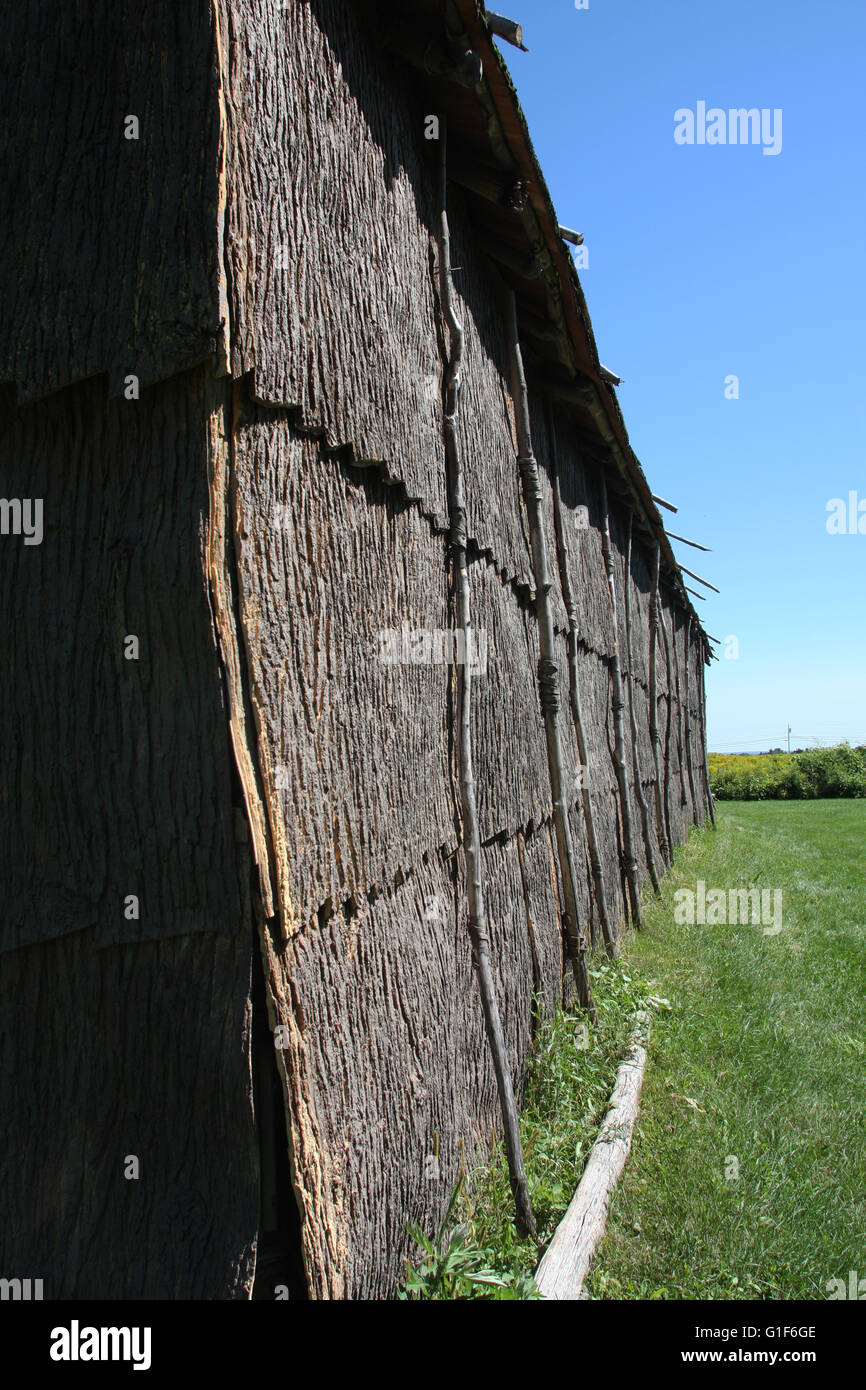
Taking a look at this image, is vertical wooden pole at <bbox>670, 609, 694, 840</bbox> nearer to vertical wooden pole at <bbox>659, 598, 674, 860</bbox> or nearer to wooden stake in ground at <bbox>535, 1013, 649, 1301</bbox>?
vertical wooden pole at <bbox>659, 598, 674, 860</bbox>

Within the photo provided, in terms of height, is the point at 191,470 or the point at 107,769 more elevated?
the point at 191,470

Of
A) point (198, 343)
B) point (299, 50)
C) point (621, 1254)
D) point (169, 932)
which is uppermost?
point (299, 50)

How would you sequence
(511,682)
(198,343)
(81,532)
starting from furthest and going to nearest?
(511,682)
(81,532)
(198,343)

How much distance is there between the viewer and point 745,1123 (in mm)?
3889

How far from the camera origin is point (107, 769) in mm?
1882

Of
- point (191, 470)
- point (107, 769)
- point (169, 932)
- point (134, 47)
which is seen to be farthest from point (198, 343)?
point (169, 932)

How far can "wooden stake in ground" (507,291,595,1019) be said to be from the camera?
15.1ft

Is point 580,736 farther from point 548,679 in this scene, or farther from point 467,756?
point 467,756

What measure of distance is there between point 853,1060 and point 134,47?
16.8ft

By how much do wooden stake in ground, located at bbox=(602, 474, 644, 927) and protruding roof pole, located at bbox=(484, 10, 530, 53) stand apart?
418 cm

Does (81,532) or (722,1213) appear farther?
(722,1213)

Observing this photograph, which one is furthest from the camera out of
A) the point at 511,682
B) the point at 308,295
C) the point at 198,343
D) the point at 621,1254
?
the point at 511,682

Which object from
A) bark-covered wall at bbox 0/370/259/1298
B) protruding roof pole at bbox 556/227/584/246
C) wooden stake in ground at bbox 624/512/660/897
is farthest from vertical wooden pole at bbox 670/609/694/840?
bark-covered wall at bbox 0/370/259/1298
